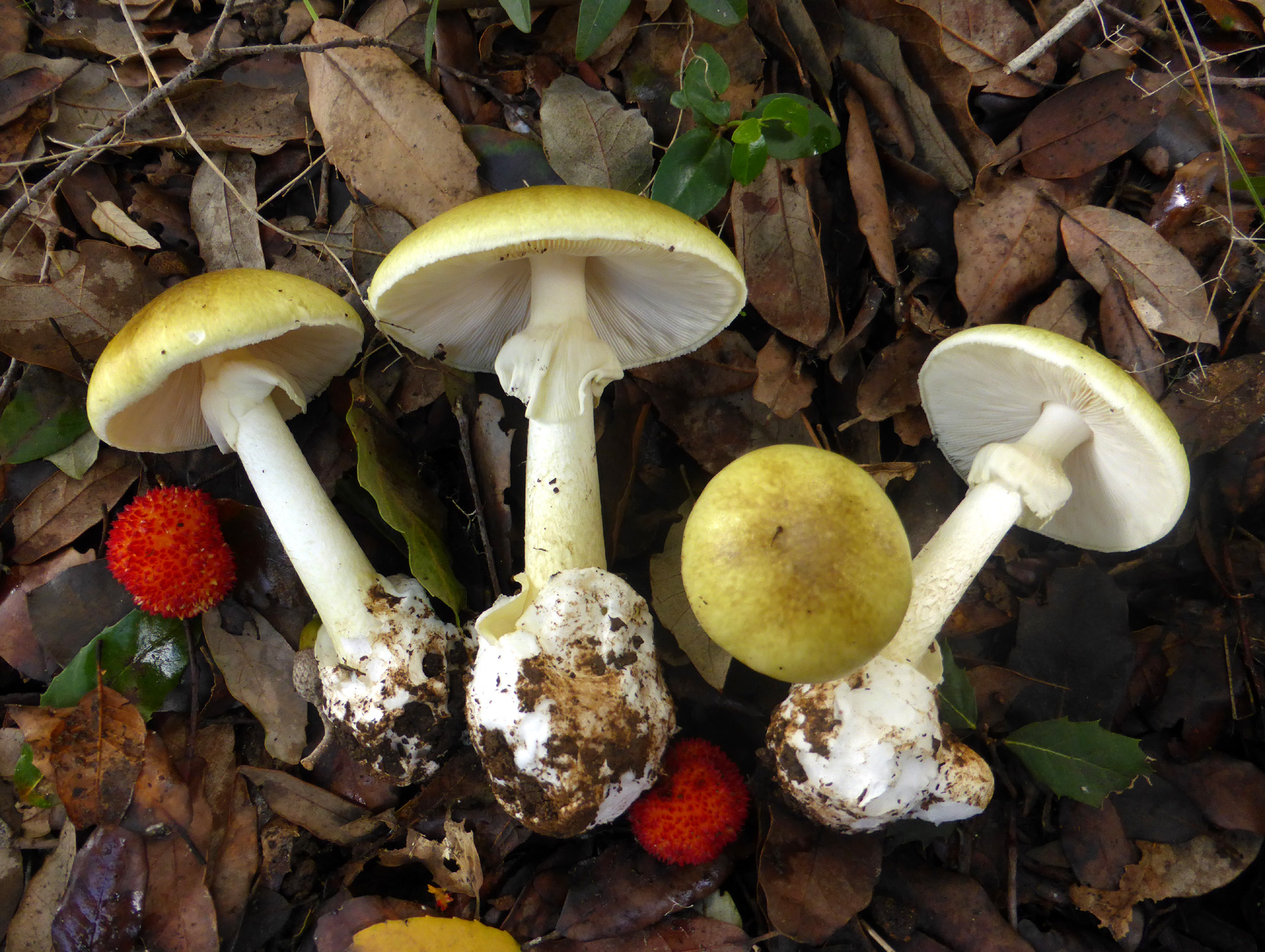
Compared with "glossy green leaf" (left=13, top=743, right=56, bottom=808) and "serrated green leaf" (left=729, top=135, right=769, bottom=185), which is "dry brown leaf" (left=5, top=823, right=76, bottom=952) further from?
"serrated green leaf" (left=729, top=135, right=769, bottom=185)

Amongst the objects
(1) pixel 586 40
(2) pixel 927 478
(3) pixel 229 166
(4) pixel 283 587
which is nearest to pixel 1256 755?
(2) pixel 927 478

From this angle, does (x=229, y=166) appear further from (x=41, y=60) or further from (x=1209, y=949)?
(x=1209, y=949)

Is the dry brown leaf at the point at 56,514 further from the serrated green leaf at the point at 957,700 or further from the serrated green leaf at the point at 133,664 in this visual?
the serrated green leaf at the point at 957,700

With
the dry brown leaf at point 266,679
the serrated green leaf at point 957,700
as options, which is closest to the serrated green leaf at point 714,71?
the serrated green leaf at point 957,700

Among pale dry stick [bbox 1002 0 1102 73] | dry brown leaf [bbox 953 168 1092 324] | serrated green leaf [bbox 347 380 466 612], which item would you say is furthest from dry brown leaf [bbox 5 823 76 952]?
pale dry stick [bbox 1002 0 1102 73]

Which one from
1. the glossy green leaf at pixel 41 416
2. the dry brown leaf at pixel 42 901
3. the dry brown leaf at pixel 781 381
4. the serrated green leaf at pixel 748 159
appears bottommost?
the dry brown leaf at pixel 42 901

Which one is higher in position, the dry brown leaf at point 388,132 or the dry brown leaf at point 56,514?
the dry brown leaf at point 388,132
